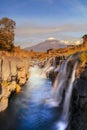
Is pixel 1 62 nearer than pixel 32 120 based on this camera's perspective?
No

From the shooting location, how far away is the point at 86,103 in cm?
2009

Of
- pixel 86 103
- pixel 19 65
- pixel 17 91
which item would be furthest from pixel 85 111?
pixel 19 65

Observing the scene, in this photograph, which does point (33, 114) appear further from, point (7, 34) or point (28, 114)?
point (7, 34)

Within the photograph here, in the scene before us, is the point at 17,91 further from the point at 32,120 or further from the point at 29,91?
the point at 32,120

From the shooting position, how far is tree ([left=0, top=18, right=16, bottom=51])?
48031 mm

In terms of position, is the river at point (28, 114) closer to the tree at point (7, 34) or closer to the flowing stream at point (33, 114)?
the flowing stream at point (33, 114)

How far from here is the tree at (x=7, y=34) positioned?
48031mm

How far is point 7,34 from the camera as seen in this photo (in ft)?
167

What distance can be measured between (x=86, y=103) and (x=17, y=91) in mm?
21691

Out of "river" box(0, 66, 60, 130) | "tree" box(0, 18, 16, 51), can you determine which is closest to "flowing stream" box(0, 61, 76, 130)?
"river" box(0, 66, 60, 130)

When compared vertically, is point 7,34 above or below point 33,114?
above

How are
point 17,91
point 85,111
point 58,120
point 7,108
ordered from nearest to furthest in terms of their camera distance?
point 85,111, point 58,120, point 7,108, point 17,91

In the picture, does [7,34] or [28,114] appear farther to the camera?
[7,34]

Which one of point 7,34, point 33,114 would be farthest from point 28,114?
point 7,34
